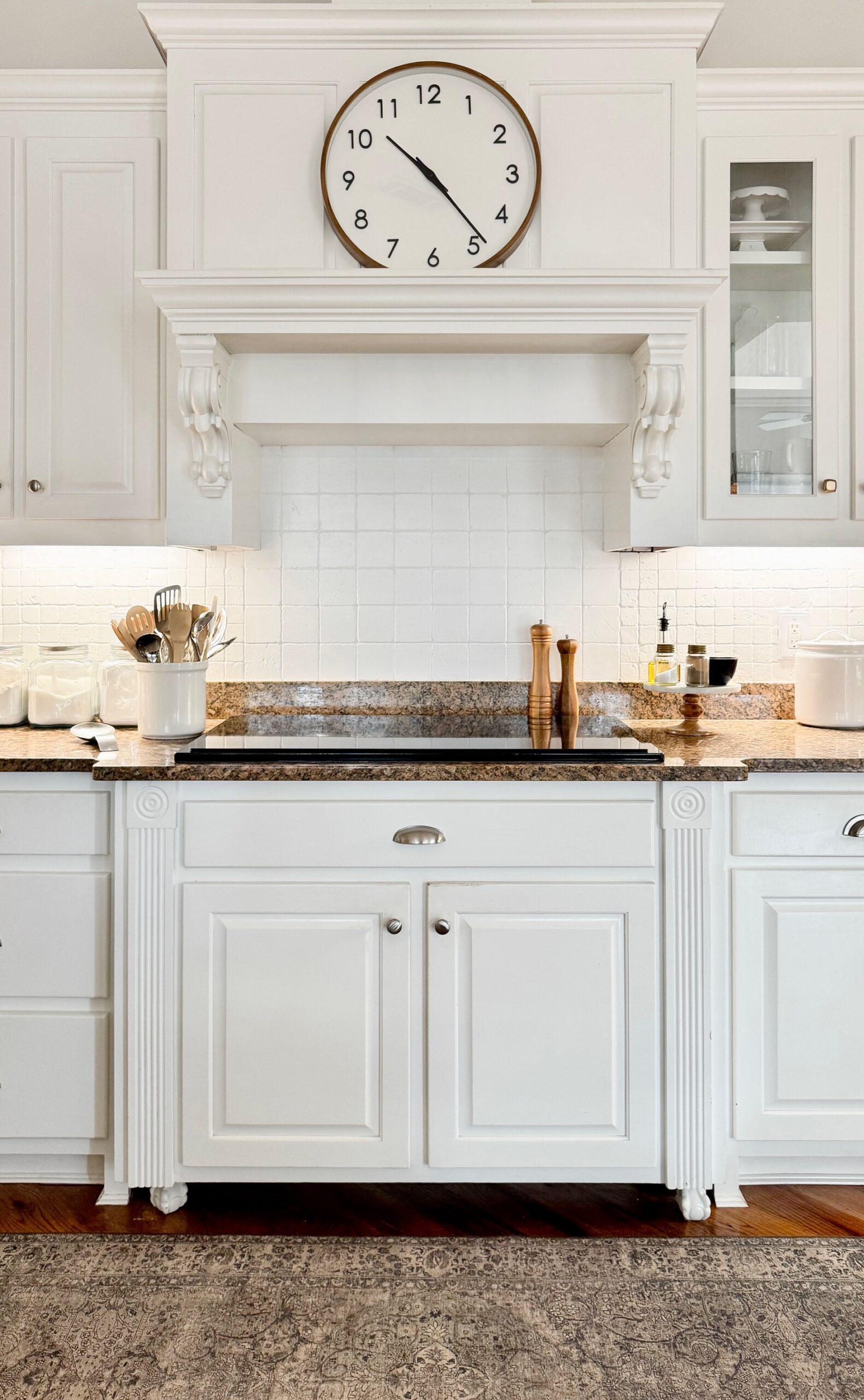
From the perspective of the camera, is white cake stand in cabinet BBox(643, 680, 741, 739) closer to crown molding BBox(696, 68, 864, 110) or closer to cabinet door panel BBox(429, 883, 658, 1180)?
cabinet door panel BBox(429, 883, 658, 1180)

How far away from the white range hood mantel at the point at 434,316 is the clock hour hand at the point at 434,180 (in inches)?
7.9

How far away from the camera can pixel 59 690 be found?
2.28m

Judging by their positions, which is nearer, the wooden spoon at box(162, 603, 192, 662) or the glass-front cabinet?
the wooden spoon at box(162, 603, 192, 662)

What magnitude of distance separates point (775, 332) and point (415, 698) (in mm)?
1222

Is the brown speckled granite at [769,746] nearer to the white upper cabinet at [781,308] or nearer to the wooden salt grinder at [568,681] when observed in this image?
the wooden salt grinder at [568,681]

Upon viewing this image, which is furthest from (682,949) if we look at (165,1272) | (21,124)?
(21,124)

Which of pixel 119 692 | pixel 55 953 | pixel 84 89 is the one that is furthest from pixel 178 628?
pixel 84 89

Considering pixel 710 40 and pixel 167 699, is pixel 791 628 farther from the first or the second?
pixel 167 699

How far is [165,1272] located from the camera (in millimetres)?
1662

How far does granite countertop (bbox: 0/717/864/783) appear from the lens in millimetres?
1755

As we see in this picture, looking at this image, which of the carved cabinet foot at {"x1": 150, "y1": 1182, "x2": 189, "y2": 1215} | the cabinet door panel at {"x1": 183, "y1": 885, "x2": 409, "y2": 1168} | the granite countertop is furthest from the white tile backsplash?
the carved cabinet foot at {"x1": 150, "y1": 1182, "x2": 189, "y2": 1215}

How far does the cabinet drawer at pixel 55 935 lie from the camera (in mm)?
1863

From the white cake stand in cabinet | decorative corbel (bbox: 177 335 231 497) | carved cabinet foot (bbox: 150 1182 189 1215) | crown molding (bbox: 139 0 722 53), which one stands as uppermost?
crown molding (bbox: 139 0 722 53)

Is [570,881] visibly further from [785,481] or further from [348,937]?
[785,481]
